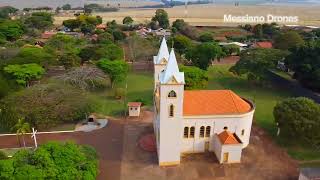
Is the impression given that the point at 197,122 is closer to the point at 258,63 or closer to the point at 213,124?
the point at 213,124

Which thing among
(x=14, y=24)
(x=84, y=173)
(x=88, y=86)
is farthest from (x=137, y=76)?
(x=14, y=24)

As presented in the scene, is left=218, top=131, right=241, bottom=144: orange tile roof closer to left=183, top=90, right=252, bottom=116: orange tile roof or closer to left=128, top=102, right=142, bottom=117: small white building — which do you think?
left=183, top=90, right=252, bottom=116: orange tile roof

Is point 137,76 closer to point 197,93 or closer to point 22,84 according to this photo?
point 22,84

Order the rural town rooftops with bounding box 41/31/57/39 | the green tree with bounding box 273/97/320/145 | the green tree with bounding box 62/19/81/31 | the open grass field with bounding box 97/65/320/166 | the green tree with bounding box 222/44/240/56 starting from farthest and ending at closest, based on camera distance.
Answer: the green tree with bounding box 62/19/81/31 < the rural town rooftops with bounding box 41/31/57/39 < the green tree with bounding box 222/44/240/56 < the open grass field with bounding box 97/65/320/166 < the green tree with bounding box 273/97/320/145

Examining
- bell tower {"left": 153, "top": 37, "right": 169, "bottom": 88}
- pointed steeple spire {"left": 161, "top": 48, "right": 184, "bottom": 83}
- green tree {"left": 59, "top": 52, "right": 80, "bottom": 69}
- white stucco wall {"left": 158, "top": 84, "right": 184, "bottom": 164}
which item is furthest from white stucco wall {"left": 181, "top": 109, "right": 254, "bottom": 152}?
green tree {"left": 59, "top": 52, "right": 80, "bottom": 69}

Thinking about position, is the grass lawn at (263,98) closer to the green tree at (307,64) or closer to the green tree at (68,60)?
the green tree at (307,64)

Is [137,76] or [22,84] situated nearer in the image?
[22,84]
